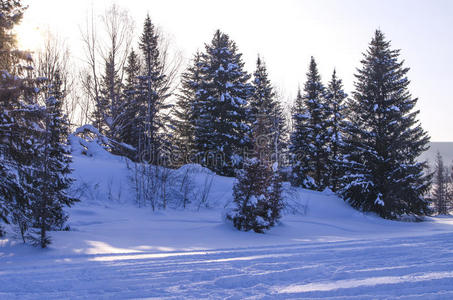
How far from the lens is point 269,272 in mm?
4285

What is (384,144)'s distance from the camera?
17406 millimetres

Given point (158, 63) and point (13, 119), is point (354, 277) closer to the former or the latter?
point (13, 119)

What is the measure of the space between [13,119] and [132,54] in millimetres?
20841

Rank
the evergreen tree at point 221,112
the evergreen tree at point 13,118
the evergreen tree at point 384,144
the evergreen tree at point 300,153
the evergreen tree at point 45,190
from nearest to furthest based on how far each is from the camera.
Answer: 1. the evergreen tree at point 45,190
2. the evergreen tree at point 13,118
3. the evergreen tree at point 384,144
4. the evergreen tree at point 221,112
5. the evergreen tree at point 300,153

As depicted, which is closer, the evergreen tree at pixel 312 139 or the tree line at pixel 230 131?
the tree line at pixel 230 131

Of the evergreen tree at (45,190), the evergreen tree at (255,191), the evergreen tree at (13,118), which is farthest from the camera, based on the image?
the evergreen tree at (255,191)

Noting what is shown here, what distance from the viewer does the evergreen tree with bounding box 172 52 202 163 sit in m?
24.8

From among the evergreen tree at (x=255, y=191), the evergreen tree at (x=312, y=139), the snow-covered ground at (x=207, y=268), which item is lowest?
the snow-covered ground at (x=207, y=268)

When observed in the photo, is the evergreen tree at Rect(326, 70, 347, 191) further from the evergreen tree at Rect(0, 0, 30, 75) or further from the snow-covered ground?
the evergreen tree at Rect(0, 0, 30, 75)

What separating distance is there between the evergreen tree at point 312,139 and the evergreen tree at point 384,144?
6996 millimetres

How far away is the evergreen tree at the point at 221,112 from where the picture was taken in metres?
21.2

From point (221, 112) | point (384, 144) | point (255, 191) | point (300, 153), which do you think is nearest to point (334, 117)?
point (300, 153)

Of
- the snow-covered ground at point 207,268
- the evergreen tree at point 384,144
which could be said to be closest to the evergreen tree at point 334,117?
the evergreen tree at point 384,144

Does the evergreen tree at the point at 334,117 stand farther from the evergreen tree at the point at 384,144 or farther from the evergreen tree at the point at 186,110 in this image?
the evergreen tree at the point at 186,110
